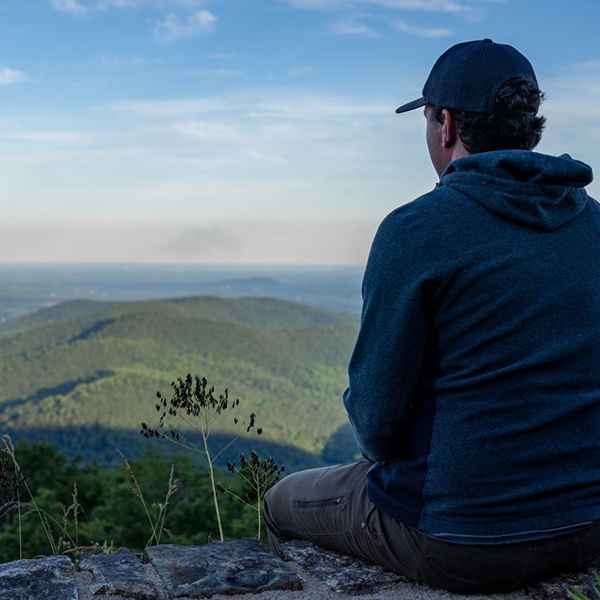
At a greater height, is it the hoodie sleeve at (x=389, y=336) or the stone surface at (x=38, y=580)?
the hoodie sleeve at (x=389, y=336)

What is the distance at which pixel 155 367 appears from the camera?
295ft

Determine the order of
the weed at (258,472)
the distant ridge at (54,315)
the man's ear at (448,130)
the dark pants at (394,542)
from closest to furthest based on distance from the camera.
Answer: the dark pants at (394,542) → the man's ear at (448,130) → the weed at (258,472) → the distant ridge at (54,315)

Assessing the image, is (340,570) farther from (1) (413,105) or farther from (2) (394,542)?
(1) (413,105)

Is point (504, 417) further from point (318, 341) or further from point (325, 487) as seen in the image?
point (318, 341)

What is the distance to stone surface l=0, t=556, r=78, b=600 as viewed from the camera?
1.71 metres

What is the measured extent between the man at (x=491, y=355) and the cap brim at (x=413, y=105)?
0.16 m

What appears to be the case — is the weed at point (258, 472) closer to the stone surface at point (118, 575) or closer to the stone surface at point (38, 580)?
the stone surface at point (118, 575)

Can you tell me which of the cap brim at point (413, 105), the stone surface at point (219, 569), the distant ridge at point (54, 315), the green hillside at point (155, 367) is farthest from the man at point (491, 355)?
the distant ridge at point (54, 315)

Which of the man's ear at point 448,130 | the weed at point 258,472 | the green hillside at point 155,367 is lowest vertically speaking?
the green hillside at point 155,367

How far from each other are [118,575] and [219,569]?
0.24m

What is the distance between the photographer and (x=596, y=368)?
1525 mm

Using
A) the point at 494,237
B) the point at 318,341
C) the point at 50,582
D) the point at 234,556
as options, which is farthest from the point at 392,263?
the point at 318,341

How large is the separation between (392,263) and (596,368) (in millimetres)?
458

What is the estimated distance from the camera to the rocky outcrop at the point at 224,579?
1.70 metres
